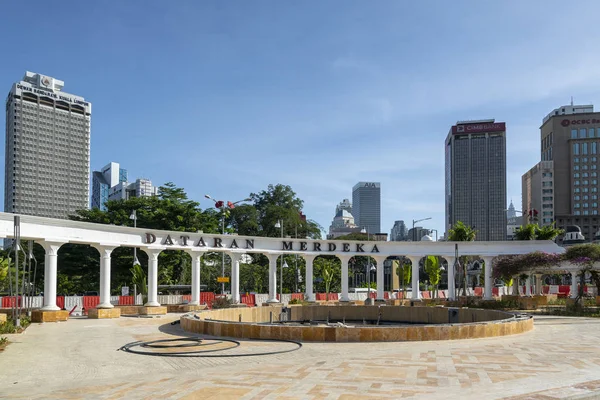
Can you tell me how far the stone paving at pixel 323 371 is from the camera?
12.9 m

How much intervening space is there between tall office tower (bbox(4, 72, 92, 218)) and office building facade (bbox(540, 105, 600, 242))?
160833 mm

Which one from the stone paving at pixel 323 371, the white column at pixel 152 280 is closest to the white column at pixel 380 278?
the white column at pixel 152 280

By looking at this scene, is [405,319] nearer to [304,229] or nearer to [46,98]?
[304,229]

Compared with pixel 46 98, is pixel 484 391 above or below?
below

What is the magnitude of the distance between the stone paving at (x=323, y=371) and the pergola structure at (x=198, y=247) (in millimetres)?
11211

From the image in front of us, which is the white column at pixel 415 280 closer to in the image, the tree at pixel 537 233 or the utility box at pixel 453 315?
the tree at pixel 537 233

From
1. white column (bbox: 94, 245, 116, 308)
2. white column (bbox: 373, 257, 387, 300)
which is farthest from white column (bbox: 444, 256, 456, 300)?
white column (bbox: 94, 245, 116, 308)

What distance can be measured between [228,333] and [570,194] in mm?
198244

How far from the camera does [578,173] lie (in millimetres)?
196750

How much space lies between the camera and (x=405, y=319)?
1464 inches

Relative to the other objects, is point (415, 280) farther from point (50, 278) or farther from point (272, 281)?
point (50, 278)

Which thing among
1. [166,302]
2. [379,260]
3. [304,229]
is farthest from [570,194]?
[166,302]

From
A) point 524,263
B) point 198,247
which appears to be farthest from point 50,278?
point 524,263

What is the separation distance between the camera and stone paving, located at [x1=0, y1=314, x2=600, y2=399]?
12.9m
